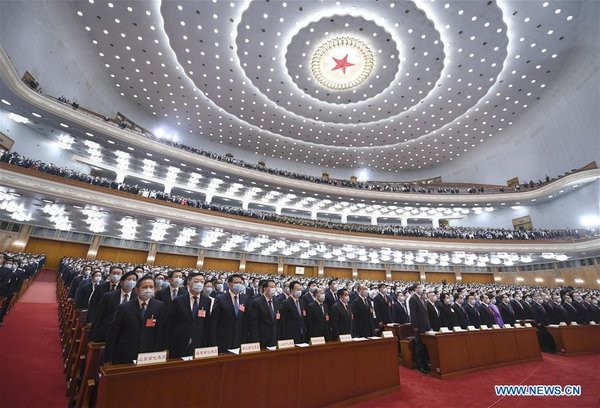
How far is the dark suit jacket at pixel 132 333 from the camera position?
2363 millimetres

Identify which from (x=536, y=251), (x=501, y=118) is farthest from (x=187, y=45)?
(x=536, y=251)

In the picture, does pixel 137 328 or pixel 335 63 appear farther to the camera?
pixel 335 63

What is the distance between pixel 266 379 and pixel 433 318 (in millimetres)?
3848

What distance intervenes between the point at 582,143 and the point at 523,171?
459 centimetres

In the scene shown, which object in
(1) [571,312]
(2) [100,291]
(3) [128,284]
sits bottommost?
(1) [571,312]

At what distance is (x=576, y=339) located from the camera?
5816 millimetres

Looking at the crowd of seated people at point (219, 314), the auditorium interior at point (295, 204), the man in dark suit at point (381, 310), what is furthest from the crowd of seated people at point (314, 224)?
the man in dark suit at point (381, 310)

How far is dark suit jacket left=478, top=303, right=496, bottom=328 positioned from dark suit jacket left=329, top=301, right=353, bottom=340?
146 inches

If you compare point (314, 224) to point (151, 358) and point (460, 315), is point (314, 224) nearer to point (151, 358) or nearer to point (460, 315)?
point (460, 315)

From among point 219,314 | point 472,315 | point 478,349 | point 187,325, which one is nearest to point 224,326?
point 219,314

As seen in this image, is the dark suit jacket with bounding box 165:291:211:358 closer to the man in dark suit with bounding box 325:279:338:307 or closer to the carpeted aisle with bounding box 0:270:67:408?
the carpeted aisle with bounding box 0:270:67:408

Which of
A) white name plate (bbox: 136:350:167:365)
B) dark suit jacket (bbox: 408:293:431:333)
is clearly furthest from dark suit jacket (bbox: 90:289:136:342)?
dark suit jacket (bbox: 408:293:431:333)

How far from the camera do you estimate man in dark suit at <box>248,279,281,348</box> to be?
3.07 meters

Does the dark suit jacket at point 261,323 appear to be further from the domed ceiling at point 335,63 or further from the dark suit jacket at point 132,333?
the domed ceiling at point 335,63
